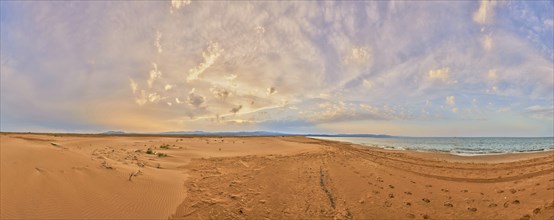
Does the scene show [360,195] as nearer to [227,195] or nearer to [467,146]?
[227,195]

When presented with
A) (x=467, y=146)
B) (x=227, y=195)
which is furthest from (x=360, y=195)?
(x=467, y=146)

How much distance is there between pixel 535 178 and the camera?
54.3ft

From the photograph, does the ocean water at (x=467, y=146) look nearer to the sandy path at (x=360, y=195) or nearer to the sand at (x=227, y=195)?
the sandy path at (x=360, y=195)

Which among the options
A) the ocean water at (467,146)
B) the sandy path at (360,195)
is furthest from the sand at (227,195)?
the ocean water at (467,146)

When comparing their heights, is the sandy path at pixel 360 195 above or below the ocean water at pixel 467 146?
below

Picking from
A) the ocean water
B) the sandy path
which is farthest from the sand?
the ocean water

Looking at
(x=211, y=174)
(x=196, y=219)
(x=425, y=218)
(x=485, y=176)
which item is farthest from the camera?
(x=485, y=176)

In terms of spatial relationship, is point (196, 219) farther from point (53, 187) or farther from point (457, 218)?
point (457, 218)

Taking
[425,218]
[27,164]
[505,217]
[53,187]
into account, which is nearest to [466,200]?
[505,217]

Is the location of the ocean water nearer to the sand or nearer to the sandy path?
the sandy path

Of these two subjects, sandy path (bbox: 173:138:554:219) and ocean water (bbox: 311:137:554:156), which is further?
ocean water (bbox: 311:137:554:156)

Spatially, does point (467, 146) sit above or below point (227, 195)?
above

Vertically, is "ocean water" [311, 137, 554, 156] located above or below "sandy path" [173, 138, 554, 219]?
above

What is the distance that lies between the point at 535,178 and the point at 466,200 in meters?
7.82
